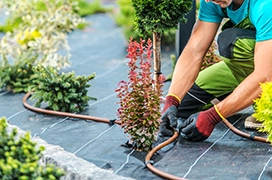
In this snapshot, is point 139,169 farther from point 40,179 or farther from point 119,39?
point 119,39

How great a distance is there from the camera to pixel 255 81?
10.8ft

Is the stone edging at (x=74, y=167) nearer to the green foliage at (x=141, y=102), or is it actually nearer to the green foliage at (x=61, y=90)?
the green foliage at (x=141, y=102)

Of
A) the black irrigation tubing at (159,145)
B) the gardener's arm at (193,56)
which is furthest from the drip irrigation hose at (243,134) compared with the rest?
the gardener's arm at (193,56)

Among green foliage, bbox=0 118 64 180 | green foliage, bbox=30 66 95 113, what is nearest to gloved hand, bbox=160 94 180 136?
green foliage, bbox=30 66 95 113

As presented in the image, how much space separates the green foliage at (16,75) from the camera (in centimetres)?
462

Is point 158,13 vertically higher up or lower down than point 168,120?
→ higher up

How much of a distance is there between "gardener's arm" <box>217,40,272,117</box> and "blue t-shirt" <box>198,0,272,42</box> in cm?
7

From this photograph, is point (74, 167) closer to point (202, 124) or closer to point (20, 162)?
point (20, 162)

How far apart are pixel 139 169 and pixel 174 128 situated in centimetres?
55

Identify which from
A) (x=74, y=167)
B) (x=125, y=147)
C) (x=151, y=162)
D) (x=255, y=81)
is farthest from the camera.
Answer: (x=125, y=147)

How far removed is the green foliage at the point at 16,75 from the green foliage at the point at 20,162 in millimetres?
2122

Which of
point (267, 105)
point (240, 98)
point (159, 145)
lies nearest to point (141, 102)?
point (159, 145)

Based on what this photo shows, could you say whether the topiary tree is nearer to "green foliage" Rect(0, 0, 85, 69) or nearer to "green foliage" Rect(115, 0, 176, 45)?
"green foliage" Rect(0, 0, 85, 69)

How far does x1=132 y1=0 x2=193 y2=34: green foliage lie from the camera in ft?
11.8
